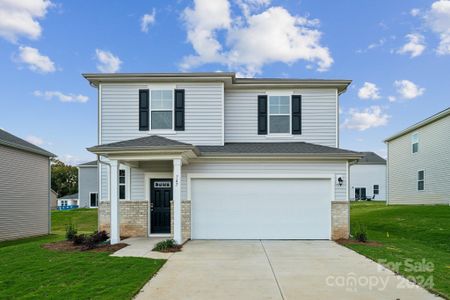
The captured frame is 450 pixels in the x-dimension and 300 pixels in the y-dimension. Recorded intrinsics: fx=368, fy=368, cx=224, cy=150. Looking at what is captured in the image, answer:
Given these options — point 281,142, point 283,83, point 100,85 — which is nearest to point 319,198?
point 281,142

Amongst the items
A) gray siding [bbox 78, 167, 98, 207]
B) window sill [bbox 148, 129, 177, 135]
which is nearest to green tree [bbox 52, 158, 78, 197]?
gray siding [bbox 78, 167, 98, 207]

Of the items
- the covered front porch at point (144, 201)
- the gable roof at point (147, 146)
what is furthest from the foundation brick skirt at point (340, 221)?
the gable roof at point (147, 146)

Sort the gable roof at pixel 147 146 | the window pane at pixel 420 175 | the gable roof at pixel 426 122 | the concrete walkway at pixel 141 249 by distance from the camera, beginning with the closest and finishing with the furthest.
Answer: the concrete walkway at pixel 141 249 → the gable roof at pixel 147 146 → the gable roof at pixel 426 122 → the window pane at pixel 420 175

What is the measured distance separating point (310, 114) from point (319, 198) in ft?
11.4

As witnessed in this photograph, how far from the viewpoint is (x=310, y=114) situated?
47.1 ft

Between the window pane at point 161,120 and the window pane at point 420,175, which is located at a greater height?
the window pane at point 161,120

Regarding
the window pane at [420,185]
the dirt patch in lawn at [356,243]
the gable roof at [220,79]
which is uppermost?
the gable roof at [220,79]

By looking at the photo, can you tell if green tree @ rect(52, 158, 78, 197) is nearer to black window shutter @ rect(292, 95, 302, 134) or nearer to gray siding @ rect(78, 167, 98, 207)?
gray siding @ rect(78, 167, 98, 207)

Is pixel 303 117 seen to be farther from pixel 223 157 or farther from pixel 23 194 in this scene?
pixel 23 194

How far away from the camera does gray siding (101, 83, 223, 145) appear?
13.7 metres

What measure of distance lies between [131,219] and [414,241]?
9.82 meters

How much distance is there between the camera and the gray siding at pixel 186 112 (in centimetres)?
1370

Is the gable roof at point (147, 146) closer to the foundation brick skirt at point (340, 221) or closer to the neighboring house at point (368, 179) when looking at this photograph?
the foundation brick skirt at point (340, 221)

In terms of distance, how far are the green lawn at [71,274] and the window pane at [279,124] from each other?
7.54 metres
